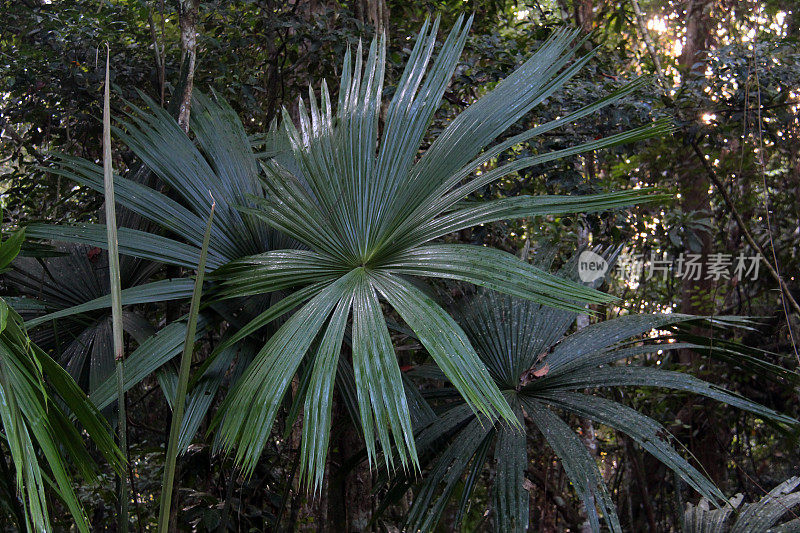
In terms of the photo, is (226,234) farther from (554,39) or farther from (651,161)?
(651,161)

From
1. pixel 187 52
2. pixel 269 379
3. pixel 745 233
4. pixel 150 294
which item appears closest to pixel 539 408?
pixel 269 379

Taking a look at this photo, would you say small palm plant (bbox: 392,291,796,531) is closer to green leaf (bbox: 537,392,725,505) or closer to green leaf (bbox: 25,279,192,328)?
green leaf (bbox: 537,392,725,505)

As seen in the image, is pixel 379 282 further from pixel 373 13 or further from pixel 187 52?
pixel 373 13

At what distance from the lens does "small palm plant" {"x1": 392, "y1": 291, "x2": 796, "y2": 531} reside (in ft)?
6.26

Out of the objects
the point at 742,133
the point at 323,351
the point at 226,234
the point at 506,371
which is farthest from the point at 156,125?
the point at 742,133

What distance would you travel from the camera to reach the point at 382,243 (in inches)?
70.9

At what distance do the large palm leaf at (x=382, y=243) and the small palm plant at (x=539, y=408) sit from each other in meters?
0.34

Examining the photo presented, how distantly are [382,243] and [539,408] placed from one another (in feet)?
2.65

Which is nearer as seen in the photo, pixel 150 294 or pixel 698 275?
pixel 150 294

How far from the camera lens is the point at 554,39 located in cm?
198

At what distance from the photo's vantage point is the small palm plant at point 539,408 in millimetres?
1909

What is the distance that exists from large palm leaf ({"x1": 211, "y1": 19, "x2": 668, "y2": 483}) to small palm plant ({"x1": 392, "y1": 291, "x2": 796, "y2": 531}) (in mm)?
339

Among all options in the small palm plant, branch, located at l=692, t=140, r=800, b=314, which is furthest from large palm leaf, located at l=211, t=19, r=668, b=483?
branch, located at l=692, t=140, r=800, b=314

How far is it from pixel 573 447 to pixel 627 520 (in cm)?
345
